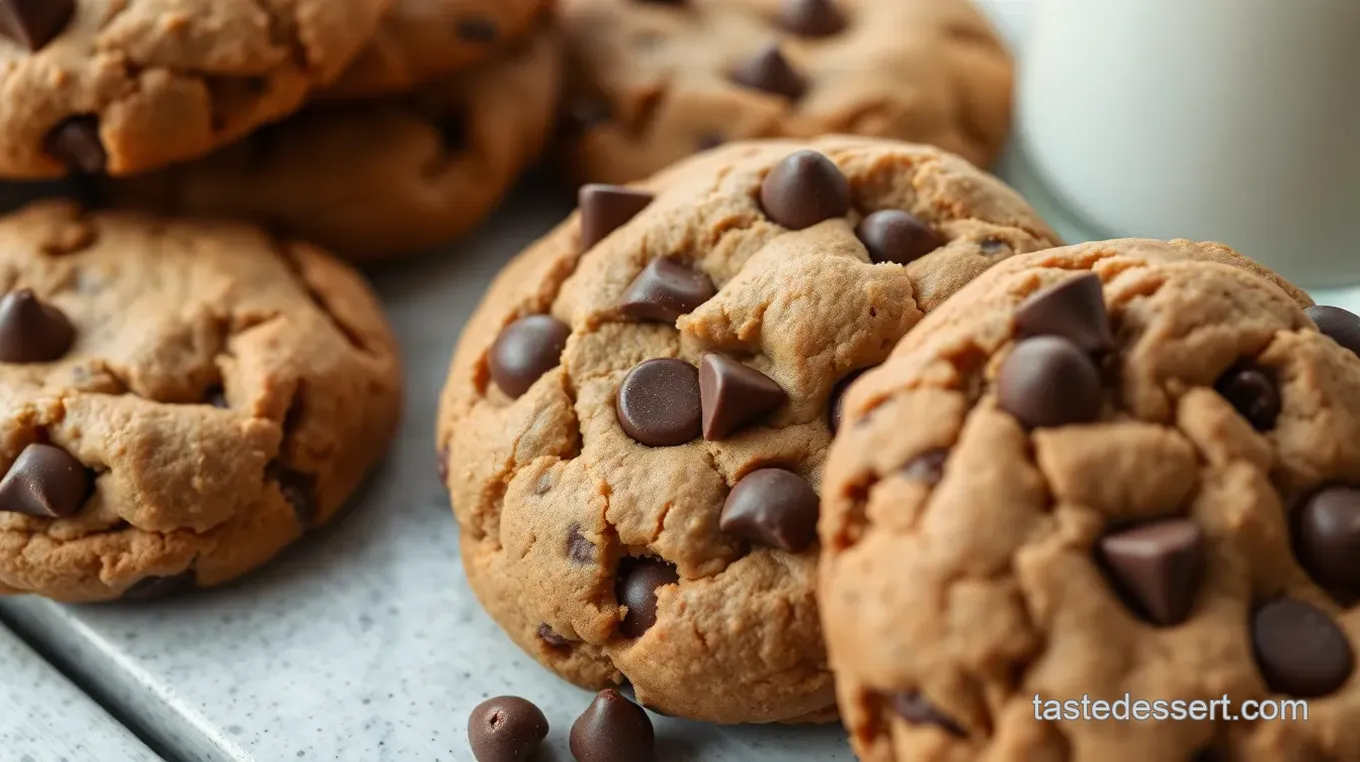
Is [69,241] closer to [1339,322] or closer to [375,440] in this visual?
[375,440]

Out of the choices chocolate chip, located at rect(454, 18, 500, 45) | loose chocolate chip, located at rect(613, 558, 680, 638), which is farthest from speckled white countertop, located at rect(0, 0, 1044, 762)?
chocolate chip, located at rect(454, 18, 500, 45)

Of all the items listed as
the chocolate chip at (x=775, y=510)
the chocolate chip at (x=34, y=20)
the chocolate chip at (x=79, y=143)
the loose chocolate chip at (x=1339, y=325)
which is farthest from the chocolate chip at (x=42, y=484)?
the loose chocolate chip at (x=1339, y=325)

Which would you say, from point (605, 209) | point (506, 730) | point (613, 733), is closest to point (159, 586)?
point (506, 730)

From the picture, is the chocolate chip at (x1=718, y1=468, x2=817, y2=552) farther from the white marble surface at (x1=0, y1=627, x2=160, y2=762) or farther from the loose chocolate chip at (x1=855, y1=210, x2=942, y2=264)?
the white marble surface at (x1=0, y1=627, x2=160, y2=762)

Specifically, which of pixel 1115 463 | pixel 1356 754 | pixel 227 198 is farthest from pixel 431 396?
pixel 1356 754

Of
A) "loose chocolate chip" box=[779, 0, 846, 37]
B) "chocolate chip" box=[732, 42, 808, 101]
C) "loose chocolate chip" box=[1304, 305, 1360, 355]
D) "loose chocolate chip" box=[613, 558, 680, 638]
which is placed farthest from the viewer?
"loose chocolate chip" box=[779, 0, 846, 37]

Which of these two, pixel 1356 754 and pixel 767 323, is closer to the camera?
pixel 1356 754
